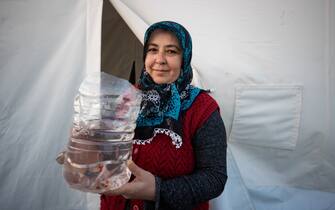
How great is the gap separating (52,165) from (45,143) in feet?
0.44

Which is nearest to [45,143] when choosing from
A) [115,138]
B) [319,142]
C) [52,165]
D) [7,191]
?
[52,165]

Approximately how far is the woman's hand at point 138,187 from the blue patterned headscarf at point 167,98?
0.18 m

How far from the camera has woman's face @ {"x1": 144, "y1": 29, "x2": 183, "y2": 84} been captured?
119 cm

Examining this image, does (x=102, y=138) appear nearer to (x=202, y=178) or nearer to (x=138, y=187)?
(x=138, y=187)

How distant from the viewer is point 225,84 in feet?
6.43

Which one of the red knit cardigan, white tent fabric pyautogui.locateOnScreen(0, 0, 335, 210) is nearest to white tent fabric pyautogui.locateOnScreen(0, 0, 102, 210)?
white tent fabric pyautogui.locateOnScreen(0, 0, 335, 210)

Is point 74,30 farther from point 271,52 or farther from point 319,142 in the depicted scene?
point 319,142

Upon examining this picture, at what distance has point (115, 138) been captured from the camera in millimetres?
1084

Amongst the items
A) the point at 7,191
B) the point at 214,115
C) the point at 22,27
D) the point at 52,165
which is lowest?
the point at 7,191

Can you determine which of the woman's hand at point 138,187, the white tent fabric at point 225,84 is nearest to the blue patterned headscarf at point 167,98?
the woman's hand at point 138,187

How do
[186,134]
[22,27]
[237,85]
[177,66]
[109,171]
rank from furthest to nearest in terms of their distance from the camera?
[237,85] → [22,27] → [177,66] → [186,134] → [109,171]

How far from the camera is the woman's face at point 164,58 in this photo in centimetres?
119

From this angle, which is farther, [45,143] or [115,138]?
[45,143]

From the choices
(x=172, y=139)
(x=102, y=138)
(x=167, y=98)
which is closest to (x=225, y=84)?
(x=167, y=98)
